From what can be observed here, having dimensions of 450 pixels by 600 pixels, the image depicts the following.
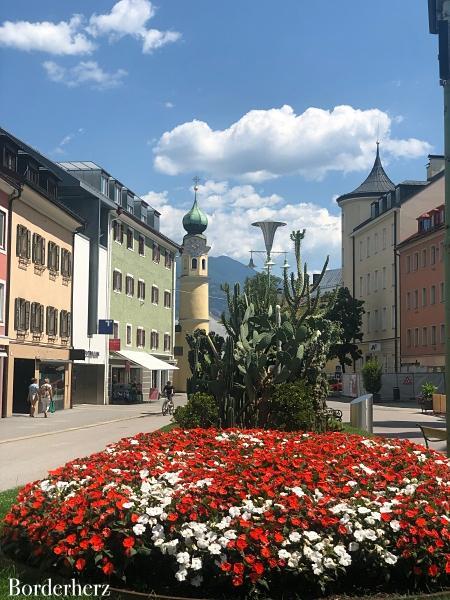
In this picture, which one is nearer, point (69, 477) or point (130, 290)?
point (69, 477)

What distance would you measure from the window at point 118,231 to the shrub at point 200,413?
40.7m

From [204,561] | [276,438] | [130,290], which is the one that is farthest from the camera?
[130,290]

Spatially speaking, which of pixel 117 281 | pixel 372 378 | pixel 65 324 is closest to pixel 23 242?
pixel 65 324

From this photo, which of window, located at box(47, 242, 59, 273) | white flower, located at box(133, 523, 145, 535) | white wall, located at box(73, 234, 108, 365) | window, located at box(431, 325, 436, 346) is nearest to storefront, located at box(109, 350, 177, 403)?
white wall, located at box(73, 234, 108, 365)

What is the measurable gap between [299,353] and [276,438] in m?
5.81

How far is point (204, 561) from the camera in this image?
5930mm

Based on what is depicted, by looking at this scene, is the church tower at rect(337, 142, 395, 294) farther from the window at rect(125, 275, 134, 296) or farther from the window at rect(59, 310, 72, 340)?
the window at rect(59, 310, 72, 340)

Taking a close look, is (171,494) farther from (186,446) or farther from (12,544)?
(186,446)

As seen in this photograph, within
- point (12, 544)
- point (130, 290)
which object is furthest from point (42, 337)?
point (12, 544)

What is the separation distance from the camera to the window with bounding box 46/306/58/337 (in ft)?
141

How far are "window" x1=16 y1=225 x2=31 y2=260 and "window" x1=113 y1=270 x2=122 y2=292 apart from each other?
1641cm

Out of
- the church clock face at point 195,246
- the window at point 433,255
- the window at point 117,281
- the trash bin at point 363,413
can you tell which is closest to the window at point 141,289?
the window at point 117,281

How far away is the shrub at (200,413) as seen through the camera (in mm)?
16031

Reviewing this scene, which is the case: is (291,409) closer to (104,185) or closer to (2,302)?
(2,302)
